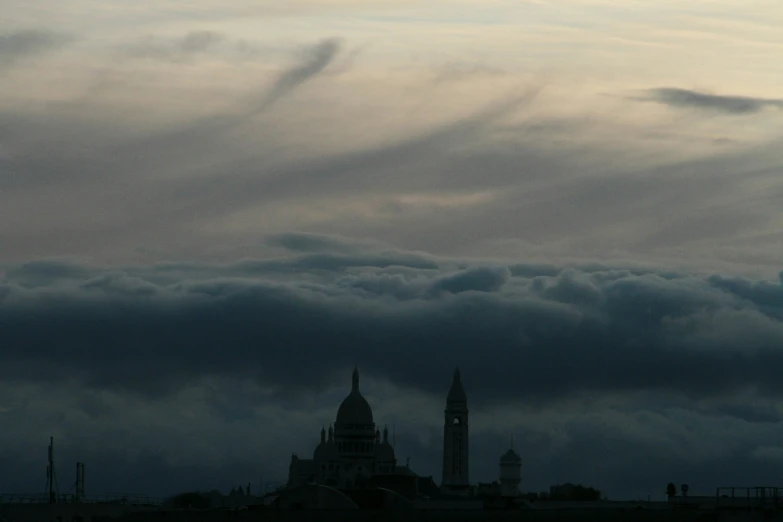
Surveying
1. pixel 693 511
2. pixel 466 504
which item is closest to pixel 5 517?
pixel 693 511

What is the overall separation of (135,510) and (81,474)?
363 inches

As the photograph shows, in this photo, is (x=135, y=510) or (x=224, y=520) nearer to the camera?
(x=224, y=520)

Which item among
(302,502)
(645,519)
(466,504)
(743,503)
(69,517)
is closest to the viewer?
(743,503)

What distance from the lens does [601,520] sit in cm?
12950

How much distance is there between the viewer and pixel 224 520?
13362 centimetres

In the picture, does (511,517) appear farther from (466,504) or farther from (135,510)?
(466,504)

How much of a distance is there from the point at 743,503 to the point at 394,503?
144 feet

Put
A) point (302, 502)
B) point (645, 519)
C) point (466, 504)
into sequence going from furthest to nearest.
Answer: point (466, 504) → point (302, 502) → point (645, 519)

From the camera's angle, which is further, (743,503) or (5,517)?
(5,517)

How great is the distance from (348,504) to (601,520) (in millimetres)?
25873

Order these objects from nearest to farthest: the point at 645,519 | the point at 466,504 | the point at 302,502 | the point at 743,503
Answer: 1. the point at 743,503
2. the point at 645,519
3. the point at 302,502
4. the point at 466,504

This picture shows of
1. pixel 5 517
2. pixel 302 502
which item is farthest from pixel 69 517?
pixel 302 502

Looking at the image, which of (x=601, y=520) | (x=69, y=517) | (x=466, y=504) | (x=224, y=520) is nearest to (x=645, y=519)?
(x=601, y=520)

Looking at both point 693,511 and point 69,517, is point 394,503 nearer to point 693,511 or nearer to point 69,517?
point 69,517
